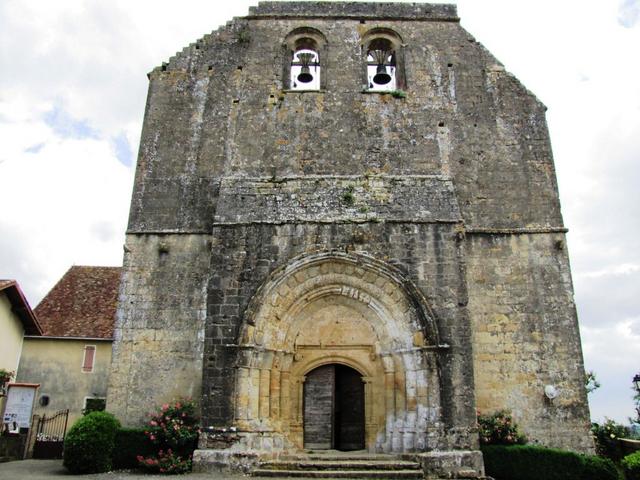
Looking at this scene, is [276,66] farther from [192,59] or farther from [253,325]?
[253,325]

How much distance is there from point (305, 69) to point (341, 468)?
29.0 ft

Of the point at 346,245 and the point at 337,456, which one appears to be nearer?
the point at 337,456

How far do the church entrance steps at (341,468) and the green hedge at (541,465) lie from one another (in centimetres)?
187

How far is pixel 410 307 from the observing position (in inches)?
393

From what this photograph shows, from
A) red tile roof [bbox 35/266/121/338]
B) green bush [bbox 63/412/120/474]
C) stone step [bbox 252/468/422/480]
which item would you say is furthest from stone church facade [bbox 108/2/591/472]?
red tile roof [bbox 35/266/121/338]

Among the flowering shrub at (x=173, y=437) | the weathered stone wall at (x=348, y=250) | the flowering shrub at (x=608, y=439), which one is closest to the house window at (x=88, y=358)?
the flowering shrub at (x=173, y=437)

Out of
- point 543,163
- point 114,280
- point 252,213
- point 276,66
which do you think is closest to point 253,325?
point 252,213

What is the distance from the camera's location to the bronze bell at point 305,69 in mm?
13109

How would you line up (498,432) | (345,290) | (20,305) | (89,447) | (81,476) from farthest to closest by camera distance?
(20,305), (345,290), (498,432), (89,447), (81,476)

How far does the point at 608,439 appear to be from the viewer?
11719 millimetres

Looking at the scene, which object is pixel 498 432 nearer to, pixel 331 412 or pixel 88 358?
pixel 331 412

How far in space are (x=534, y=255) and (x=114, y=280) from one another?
1561cm

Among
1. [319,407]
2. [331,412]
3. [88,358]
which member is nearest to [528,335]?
[331,412]

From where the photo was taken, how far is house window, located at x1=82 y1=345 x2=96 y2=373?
19.2 metres
